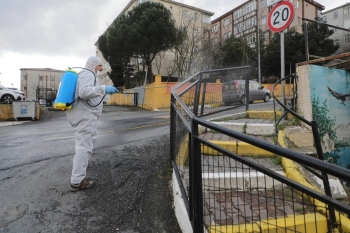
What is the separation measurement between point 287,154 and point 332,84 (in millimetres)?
4675

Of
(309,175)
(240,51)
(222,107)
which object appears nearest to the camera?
(309,175)

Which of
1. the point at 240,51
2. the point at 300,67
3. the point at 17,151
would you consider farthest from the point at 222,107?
the point at 240,51

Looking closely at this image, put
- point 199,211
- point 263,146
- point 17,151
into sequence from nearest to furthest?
point 263,146
point 199,211
point 17,151

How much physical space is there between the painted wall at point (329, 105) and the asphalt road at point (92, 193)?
3.02 m

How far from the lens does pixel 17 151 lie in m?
5.34

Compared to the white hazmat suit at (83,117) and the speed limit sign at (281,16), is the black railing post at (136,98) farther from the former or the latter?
the white hazmat suit at (83,117)

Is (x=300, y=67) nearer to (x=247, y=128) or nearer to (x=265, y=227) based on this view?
(x=247, y=128)

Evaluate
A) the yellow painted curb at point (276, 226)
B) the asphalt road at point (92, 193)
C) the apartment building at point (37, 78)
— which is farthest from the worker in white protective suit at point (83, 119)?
the apartment building at point (37, 78)

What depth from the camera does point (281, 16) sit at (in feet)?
17.2

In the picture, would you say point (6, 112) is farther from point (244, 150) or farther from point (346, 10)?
point (346, 10)

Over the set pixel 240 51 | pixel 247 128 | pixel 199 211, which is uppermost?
pixel 240 51

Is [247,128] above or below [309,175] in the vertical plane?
above

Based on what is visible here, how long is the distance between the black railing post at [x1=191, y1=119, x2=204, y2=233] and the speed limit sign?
14.0 feet

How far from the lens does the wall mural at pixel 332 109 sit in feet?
15.1
